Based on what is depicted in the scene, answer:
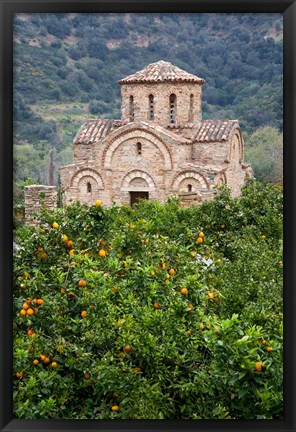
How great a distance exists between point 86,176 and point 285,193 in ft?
48.9

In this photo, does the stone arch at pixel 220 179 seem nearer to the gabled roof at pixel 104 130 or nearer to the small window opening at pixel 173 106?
the gabled roof at pixel 104 130

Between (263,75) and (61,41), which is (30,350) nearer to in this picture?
(263,75)

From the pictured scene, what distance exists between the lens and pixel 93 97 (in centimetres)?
2017

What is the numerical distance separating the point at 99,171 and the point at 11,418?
14.8m

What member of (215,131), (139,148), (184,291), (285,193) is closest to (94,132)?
(139,148)

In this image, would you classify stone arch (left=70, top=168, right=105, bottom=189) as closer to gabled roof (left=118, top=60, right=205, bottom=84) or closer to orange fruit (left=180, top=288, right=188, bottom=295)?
gabled roof (left=118, top=60, right=205, bottom=84)

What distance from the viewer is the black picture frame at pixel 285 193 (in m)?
1.98

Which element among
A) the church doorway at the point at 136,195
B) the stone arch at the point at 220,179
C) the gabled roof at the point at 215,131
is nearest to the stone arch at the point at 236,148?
the gabled roof at the point at 215,131

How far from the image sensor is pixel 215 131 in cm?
1653

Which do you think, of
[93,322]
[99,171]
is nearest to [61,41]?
[99,171]

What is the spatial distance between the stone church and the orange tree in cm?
1250

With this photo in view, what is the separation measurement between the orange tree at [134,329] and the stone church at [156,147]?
12.5 metres

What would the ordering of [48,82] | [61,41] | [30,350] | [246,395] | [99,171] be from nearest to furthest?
[246,395]
[30,350]
[99,171]
[48,82]
[61,41]

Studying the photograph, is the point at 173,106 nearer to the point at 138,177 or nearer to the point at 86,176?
the point at 138,177
